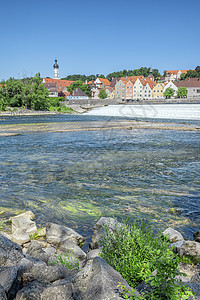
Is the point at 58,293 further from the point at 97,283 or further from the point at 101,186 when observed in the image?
the point at 101,186

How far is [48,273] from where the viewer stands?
4.14m

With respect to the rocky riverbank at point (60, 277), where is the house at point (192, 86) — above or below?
above

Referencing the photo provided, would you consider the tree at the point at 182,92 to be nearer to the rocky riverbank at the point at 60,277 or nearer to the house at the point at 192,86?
the house at the point at 192,86

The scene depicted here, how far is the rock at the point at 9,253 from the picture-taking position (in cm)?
460

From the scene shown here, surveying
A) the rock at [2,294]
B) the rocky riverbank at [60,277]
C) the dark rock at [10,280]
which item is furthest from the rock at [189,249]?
the rock at [2,294]

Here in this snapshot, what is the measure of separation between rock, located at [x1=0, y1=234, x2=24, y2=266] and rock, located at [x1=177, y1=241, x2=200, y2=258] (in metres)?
3.30

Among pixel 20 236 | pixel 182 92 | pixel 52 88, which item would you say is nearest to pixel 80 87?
pixel 52 88

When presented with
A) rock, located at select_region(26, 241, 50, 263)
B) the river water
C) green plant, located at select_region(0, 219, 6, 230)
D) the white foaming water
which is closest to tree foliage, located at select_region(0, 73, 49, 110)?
the white foaming water

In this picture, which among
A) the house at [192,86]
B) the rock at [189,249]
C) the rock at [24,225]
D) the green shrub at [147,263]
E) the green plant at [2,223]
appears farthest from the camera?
the house at [192,86]

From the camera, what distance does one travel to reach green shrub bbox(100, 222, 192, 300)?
3.20m

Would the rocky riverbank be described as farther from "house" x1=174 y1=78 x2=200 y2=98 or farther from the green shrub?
"house" x1=174 y1=78 x2=200 y2=98

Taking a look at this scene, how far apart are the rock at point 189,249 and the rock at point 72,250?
210cm

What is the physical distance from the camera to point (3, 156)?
18594mm

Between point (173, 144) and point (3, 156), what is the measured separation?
564 inches
